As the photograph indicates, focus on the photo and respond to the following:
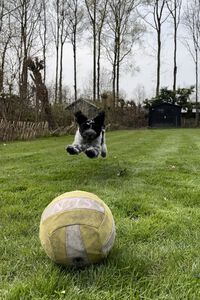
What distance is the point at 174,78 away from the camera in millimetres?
46281

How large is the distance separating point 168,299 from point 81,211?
0.91m

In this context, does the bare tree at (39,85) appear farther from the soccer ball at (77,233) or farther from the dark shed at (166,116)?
the soccer ball at (77,233)

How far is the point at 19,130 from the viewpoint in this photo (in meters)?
20.3

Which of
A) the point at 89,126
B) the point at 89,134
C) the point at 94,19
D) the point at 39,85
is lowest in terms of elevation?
the point at 89,134

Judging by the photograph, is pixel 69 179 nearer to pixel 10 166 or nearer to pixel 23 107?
pixel 10 166

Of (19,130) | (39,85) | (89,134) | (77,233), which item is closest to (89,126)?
(89,134)

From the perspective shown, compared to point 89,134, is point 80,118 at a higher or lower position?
higher

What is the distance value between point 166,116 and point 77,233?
41.5 metres

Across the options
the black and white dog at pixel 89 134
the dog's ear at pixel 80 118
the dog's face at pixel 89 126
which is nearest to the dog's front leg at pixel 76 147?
the black and white dog at pixel 89 134

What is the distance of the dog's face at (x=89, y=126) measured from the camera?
6180 mm

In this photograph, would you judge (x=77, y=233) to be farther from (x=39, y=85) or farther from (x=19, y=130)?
(x=39, y=85)

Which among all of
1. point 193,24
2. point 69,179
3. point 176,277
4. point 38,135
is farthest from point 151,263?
point 193,24

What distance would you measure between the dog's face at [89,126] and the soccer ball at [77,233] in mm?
3178

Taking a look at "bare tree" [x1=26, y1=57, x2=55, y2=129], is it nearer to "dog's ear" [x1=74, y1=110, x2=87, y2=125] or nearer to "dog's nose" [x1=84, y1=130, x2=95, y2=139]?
"dog's ear" [x1=74, y1=110, x2=87, y2=125]
